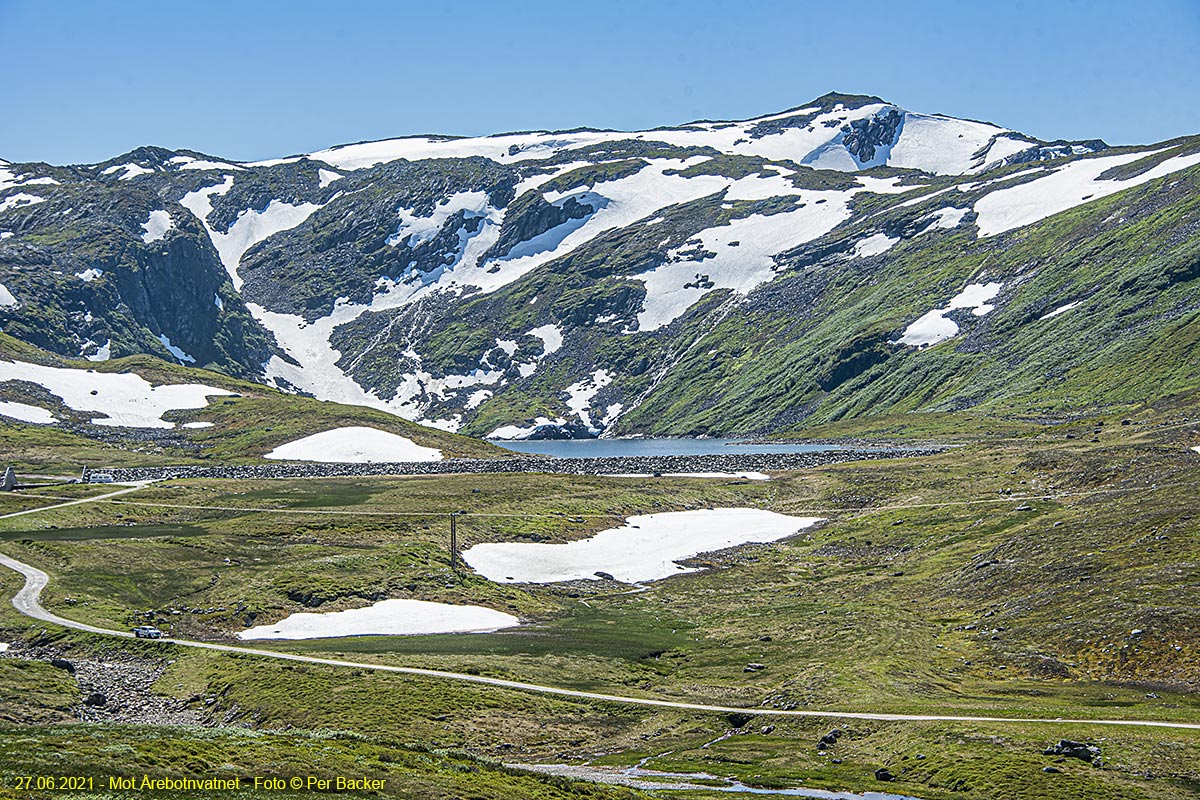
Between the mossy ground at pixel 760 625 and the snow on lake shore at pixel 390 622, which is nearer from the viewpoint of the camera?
the mossy ground at pixel 760 625

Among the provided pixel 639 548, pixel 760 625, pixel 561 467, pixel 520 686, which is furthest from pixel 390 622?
pixel 561 467

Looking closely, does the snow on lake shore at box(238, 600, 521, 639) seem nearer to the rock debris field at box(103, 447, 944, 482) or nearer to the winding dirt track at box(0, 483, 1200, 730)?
the winding dirt track at box(0, 483, 1200, 730)

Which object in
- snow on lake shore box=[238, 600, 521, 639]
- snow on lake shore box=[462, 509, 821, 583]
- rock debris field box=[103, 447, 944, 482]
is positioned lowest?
snow on lake shore box=[238, 600, 521, 639]

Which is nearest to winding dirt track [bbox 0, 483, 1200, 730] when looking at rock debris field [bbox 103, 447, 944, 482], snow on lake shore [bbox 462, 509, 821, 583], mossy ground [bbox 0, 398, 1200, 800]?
mossy ground [bbox 0, 398, 1200, 800]

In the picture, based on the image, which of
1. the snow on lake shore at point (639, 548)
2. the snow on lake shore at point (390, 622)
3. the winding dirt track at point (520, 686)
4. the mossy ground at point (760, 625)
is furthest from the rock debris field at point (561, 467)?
the snow on lake shore at point (390, 622)

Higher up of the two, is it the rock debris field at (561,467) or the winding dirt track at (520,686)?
the rock debris field at (561,467)

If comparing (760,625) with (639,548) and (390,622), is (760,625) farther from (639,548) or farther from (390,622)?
(639,548)

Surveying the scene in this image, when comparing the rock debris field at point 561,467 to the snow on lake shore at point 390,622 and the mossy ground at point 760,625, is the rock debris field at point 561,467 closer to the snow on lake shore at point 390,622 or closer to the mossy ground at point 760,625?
the mossy ground at point 760,625
